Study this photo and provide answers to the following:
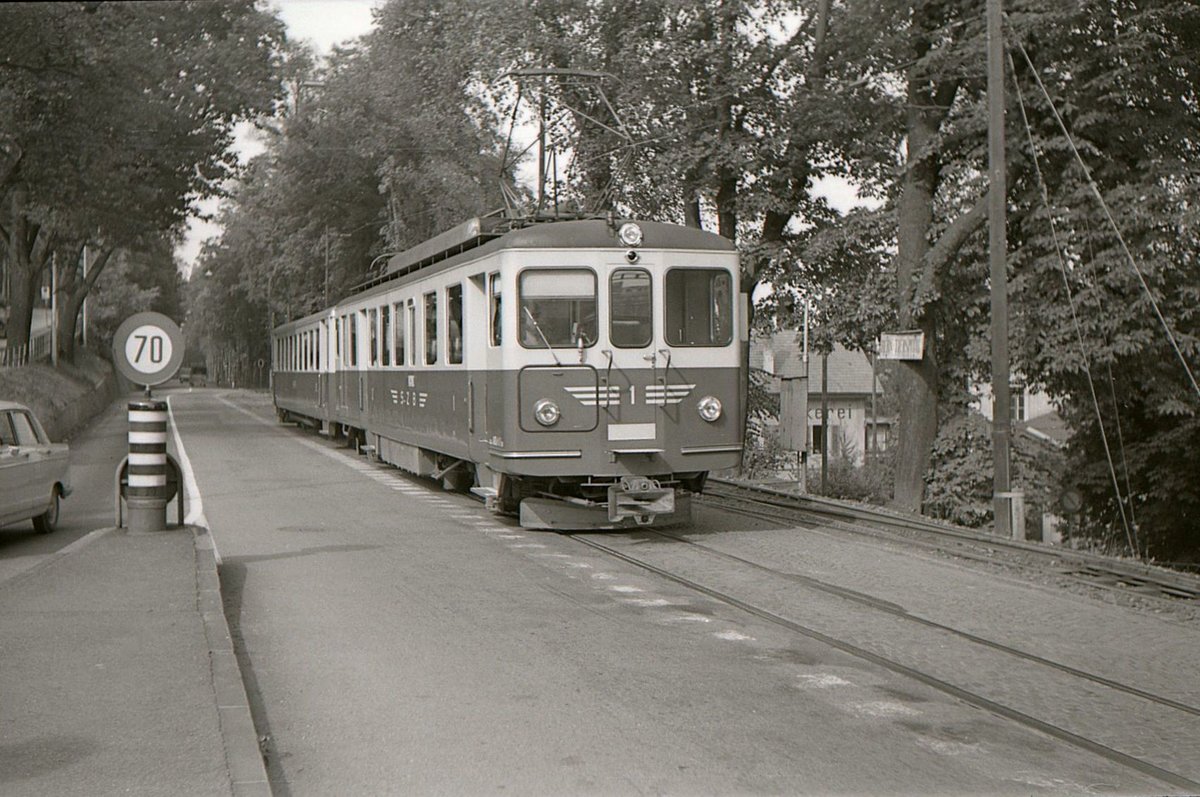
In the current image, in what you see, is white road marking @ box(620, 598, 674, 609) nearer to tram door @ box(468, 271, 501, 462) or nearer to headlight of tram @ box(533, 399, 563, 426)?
headlight of tram @ box(533, 399, 563, 426)

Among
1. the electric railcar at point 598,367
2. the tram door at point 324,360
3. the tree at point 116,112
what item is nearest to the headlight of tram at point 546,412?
the electric railcar at point 598,367

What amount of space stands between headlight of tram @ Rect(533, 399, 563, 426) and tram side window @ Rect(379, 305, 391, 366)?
7268 mm

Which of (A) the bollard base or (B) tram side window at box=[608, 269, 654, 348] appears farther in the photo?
(B) tram side window at box=[608, 269, 654, 348]

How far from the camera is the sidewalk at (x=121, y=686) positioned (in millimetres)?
5023

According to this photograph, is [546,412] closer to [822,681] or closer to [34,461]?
[34,461]

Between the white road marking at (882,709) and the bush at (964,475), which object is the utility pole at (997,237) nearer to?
the bush at (964,475)

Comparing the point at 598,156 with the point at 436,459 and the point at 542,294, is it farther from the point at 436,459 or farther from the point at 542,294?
the point at 542,294

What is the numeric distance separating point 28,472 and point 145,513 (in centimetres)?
215

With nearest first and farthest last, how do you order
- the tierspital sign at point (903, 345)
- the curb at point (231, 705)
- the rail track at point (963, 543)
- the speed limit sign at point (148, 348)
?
the curb at point (231, 705)
the rail track at point (963, 543)
the speed limit sign at point (148, 348)
the tierspital sign at point (903, 345)

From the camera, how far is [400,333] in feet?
60.9

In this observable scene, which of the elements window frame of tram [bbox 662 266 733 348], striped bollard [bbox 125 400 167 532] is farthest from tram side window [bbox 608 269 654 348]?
striped bollard [bbox 125 400 167 532]

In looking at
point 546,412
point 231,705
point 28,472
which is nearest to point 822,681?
point 231,705

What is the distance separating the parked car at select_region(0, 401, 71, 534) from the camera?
12609mm

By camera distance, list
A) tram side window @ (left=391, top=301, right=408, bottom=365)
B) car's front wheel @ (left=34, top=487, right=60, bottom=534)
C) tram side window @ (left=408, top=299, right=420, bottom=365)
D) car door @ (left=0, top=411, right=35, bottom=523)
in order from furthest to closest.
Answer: tram side window @ (left=391, top=301, right=408, bottom=365)
tram side window @ (left=408, top=299, right=420, bottom=365)
car's front wheel @ (left=34, top=487, right=60, bottom=534)
car door @ (left=0, top=411, right=35, bottom=523)
